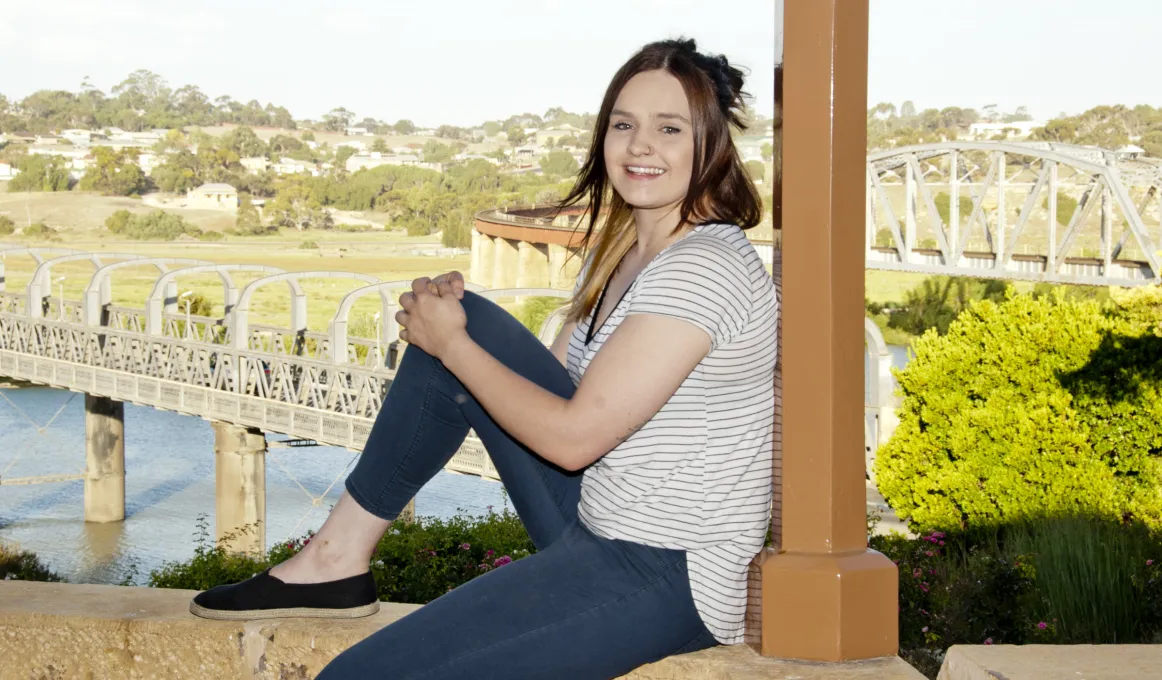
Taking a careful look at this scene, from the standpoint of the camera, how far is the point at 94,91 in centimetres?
8550

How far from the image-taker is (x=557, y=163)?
6619cm

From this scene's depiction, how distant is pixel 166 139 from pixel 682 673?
7482 cm

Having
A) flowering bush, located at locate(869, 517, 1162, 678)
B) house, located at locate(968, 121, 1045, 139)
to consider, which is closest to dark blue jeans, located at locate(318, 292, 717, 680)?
flowering bush, located at locate(869, 517, 1162, 678)

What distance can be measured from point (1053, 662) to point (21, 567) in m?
14.3

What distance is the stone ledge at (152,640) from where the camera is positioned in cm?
209

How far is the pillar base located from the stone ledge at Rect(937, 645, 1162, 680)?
0.16 m

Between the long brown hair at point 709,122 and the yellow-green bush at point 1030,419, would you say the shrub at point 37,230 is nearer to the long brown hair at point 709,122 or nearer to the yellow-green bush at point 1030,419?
the yellow-green bush at point 1030,419

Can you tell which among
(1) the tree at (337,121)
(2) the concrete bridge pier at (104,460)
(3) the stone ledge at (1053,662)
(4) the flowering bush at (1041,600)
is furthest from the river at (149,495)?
(1) the tree at (337,121)

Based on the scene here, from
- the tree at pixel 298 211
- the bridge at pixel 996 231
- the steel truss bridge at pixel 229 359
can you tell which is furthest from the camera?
the tree at pixel 298 211

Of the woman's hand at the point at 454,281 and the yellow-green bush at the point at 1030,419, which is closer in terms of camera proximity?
the woman's hand at the point at 454,281

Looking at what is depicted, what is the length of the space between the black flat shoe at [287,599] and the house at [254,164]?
69.8 meters

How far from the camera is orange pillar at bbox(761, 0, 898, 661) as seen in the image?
1.81m

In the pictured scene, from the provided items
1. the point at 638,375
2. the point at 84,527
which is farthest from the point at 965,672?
the point at 84,527

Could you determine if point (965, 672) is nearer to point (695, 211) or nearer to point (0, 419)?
point (695, 211)
